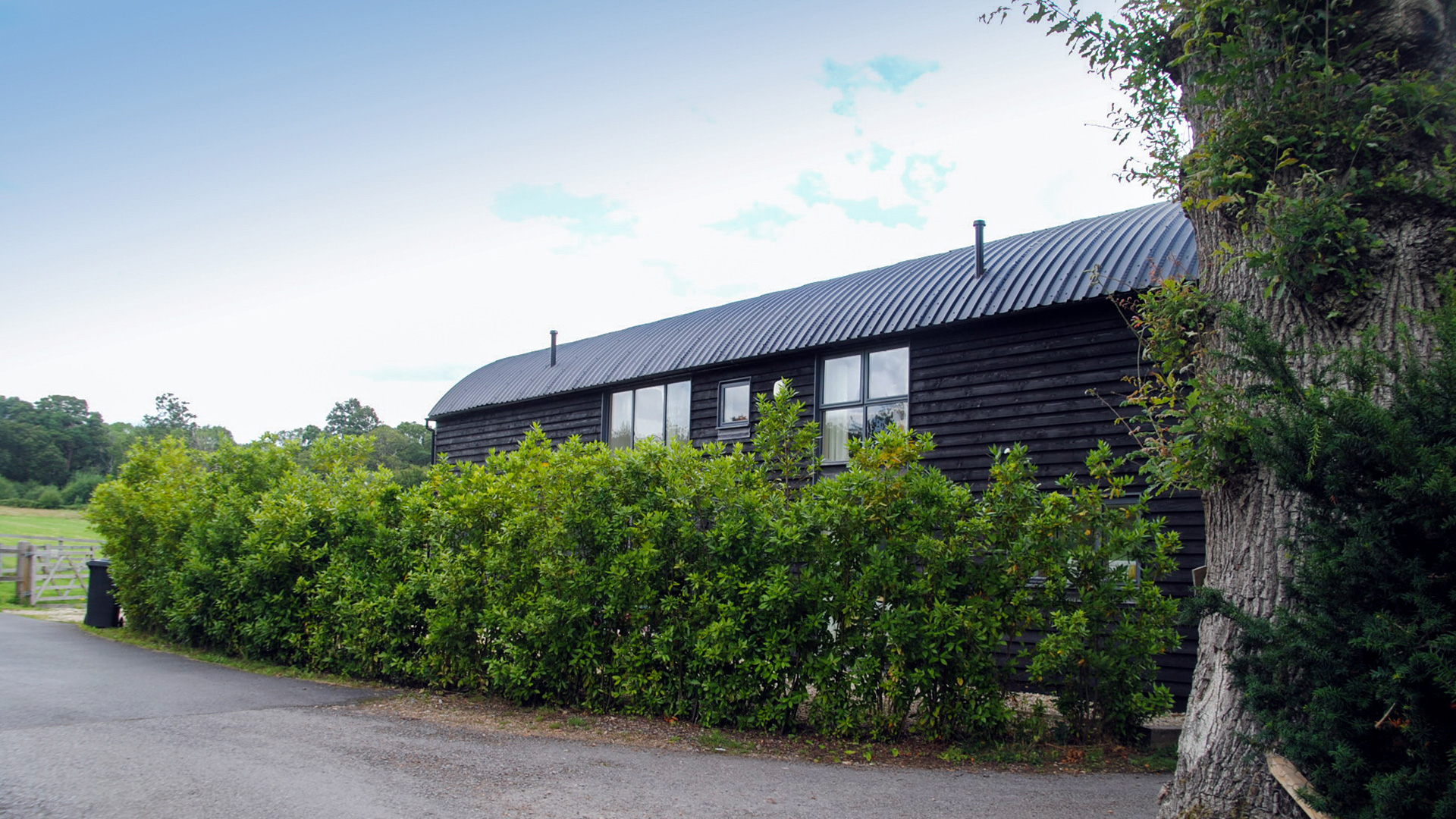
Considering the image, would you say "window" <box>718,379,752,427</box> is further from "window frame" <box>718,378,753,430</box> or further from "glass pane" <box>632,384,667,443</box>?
"glass pane" <box>632,384,667,443</box>

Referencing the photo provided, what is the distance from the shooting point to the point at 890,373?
460 inches

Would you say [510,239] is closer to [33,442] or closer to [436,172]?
[436,172]

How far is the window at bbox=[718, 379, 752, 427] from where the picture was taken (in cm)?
1363

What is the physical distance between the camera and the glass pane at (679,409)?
1473 centimetres

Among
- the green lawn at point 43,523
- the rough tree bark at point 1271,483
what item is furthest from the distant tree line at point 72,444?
the rough tree bark at point 1271,483

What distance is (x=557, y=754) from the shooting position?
5.93 meters

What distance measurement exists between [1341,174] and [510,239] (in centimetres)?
1488

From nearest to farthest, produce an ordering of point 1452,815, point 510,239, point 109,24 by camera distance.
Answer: point 1452,815 < point 109,24 < point 510,239

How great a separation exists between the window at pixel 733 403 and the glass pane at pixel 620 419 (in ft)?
9.15

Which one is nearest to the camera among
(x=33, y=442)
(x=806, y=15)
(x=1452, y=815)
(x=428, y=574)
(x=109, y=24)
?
(x=1452, y=815)

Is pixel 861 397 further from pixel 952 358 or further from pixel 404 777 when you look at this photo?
pixel 404 777

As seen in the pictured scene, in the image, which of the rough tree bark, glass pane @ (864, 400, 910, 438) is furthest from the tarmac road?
glass pane @ (864, 400, 910, 438)

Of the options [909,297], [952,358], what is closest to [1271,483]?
[952,358]

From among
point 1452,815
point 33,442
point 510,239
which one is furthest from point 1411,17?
point 33,442
